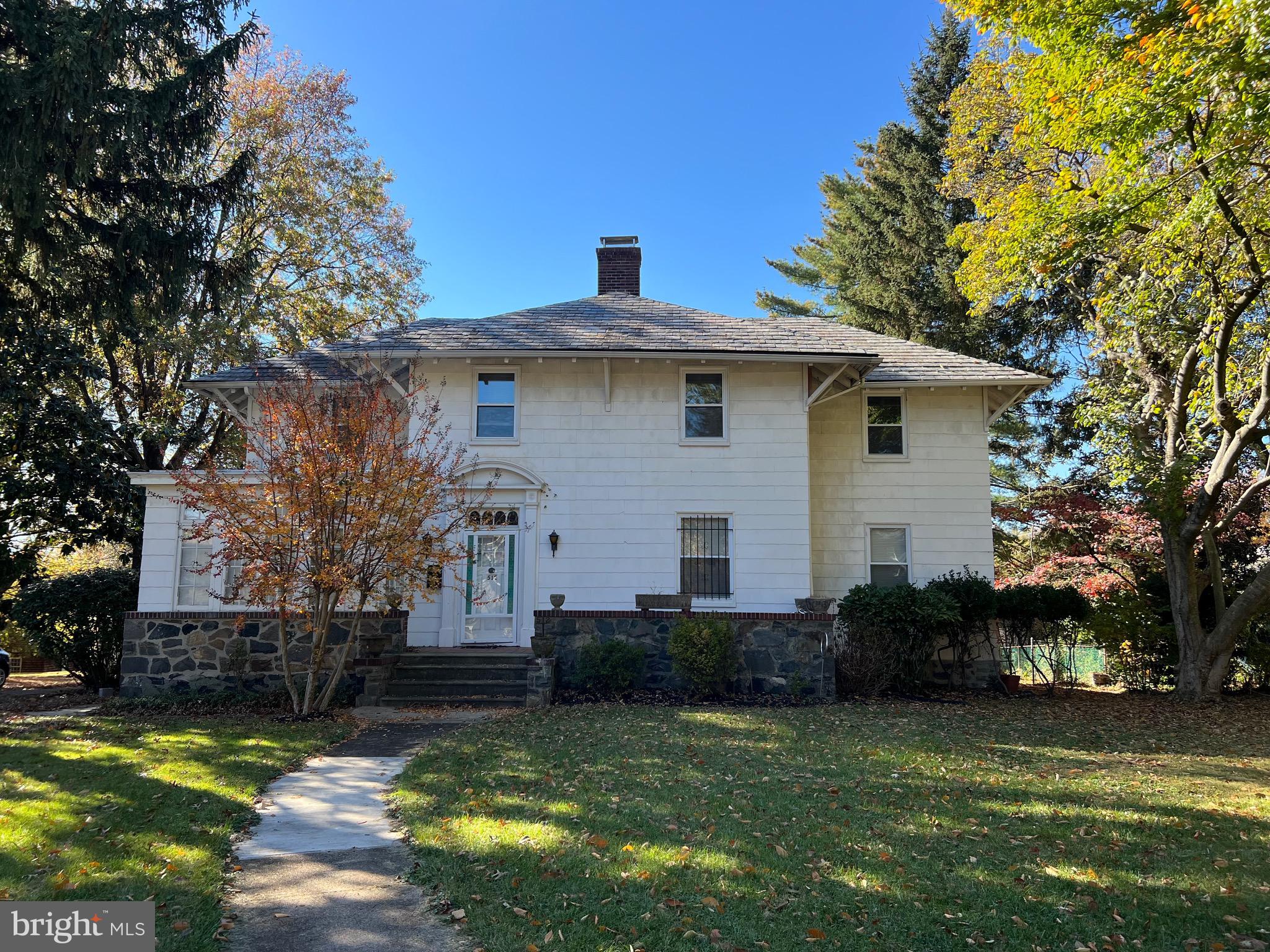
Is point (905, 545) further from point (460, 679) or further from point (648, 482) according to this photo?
point (460, 679)

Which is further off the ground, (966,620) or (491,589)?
(491,589)

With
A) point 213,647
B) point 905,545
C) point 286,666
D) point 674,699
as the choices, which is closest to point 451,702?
point 286,666

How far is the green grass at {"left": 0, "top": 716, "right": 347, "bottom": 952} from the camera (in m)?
4.06

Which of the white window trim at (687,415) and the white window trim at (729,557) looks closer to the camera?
the white window trim at (729,557)

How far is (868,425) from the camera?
14.5 meters

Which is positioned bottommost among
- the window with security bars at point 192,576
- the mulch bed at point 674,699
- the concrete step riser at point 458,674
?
the mulch bed at point 674,699

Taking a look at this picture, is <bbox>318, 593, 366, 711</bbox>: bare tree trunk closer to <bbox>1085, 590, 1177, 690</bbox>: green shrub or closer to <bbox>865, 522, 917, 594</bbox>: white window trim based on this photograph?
<bbox>865, 522, 917, 594</bbox>: white window trim

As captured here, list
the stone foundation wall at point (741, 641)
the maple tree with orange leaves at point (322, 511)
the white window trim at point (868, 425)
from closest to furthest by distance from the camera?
1. the maple tree with orange leaves at point (322, 511)
2. the stone foundation wall at point (741, 641)
3. the white window trim at point (868, 425)

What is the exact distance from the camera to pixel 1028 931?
149 inches

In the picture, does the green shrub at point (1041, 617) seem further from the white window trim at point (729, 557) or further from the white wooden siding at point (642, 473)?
the white window trim at point (729, 557)

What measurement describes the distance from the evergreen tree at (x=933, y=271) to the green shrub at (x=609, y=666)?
50.2 feet

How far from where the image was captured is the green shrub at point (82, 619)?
1216cm

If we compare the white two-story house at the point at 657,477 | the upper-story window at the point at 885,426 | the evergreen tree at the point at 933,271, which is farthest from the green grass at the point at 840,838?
the evergreen tree at the point at 933,271

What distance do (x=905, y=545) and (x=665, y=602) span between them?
535cm
